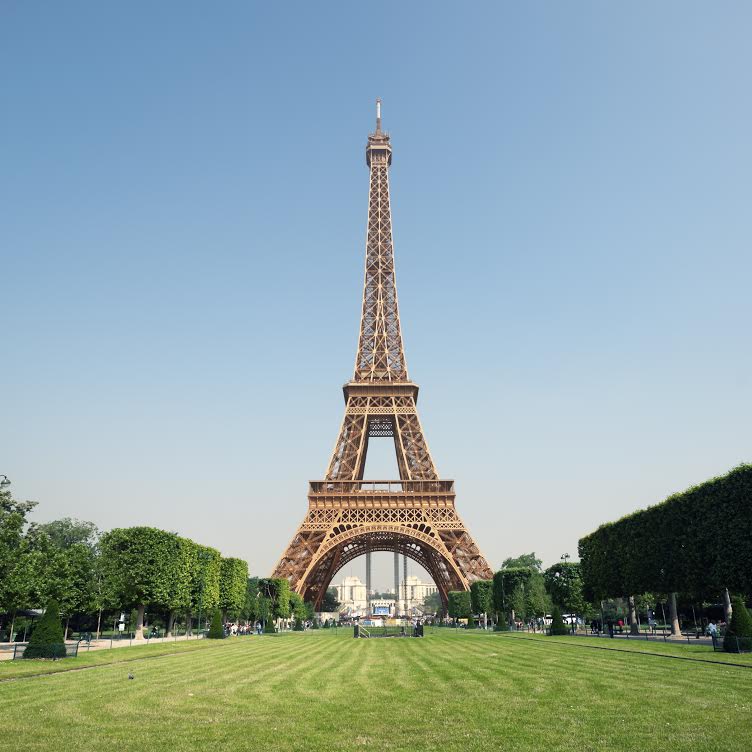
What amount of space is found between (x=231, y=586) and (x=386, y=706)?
60.5 meters

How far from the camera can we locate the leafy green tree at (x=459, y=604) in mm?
81625

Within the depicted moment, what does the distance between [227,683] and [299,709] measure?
6821 mm

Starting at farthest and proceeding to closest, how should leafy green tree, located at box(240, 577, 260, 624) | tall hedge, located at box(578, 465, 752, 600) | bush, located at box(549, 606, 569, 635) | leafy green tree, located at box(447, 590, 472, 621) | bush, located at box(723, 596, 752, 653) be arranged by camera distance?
leafy green tree, located at box(447, 590, 472, 621) < leafy green tree, located at box(240, 577, 260, 624) < bush, located at box(549, 606, 569, 635) < tall hedge, located at box(578, 465, 752, 600) < bush, located at box(723, 596, 752, 653)

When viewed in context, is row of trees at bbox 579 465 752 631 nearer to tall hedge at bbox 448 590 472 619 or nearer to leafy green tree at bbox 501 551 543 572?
tall hedge at bbox 448 590 472 619

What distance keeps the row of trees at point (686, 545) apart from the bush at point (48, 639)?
36.5m

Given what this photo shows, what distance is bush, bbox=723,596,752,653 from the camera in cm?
3275

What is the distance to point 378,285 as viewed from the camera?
9100 centimetres

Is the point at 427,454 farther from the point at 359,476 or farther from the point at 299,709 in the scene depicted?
the point at 299,709

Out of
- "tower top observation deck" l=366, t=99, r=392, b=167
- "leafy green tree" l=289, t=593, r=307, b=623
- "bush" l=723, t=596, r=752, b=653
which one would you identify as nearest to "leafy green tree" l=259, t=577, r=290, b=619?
"leafy green tree" l=289, t=593, r=307, b=623

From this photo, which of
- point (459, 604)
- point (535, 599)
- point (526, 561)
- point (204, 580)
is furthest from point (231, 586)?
point (526, 561)

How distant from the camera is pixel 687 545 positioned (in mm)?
42656

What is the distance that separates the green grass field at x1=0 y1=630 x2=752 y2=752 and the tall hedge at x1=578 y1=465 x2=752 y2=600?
10.6 metres

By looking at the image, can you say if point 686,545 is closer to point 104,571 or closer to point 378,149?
point 104,571

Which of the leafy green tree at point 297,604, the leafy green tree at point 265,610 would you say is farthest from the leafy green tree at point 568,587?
the leafy green tree at point 265,610
